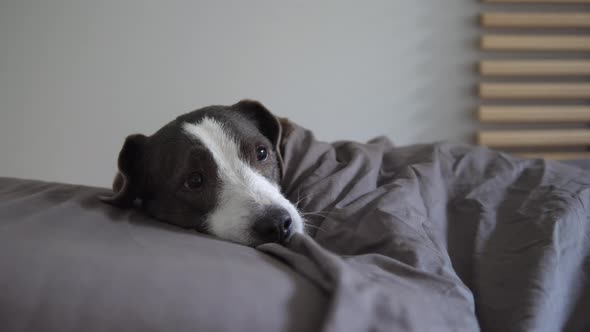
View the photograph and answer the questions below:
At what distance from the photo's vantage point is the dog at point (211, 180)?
1.21m

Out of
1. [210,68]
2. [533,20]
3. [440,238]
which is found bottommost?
[440,238]

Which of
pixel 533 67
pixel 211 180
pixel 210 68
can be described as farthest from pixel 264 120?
pixel 533 67

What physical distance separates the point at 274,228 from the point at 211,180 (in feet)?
1.13

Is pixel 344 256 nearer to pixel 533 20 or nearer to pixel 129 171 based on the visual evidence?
pixel 129 171

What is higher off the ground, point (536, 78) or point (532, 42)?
point (532, 42)

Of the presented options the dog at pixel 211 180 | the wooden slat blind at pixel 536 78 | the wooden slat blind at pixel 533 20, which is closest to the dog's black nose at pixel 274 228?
the dog at pixel 211 180

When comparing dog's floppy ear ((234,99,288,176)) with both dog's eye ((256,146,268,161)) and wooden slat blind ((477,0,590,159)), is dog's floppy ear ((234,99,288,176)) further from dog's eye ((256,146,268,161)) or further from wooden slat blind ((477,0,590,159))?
wooden slat blind ((477,0,590,159))

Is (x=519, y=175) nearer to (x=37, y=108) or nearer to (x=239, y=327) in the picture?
(x=239, y=327)

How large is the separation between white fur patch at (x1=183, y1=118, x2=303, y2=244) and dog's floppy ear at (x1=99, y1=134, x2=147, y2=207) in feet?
0.67

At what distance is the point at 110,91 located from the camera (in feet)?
9.26

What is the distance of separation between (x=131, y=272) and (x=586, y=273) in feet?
3.95

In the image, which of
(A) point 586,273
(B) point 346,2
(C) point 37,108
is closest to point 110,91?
(C) point 37,108

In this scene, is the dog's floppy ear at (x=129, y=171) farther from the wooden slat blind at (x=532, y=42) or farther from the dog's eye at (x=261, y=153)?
the wooden slat blind at (x=532, y=42)

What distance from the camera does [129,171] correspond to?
148 cm
